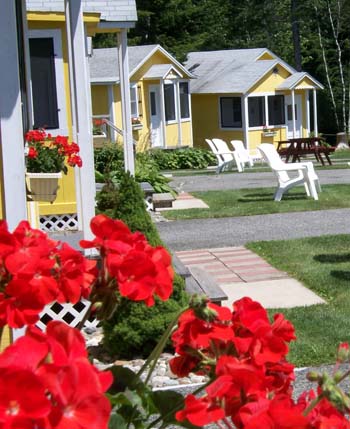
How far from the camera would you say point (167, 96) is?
123 ft

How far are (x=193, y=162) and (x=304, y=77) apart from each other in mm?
9387

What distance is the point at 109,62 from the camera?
3347 cm

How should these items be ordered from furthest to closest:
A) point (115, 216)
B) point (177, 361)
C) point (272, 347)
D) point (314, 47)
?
point (314, 47) < point (115, 216) < point (177, 361) < point (272, 347)

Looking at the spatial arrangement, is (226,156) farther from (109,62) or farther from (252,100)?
(252,100)

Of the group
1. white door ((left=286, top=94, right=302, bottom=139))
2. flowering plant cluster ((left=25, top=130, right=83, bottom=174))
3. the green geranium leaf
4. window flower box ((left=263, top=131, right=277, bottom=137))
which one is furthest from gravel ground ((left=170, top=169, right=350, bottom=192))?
the green geranium leaf

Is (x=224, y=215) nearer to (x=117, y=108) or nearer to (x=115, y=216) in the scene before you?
(x=115, y=216)

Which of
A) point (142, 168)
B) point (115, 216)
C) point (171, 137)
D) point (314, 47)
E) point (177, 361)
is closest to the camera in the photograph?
point (177, 361)

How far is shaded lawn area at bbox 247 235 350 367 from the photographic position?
614cm

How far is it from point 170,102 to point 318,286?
98.0 feet

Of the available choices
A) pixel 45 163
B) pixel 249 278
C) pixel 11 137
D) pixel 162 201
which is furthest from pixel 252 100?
pixel 11 137

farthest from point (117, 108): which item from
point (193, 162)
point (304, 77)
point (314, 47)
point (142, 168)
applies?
point (314, 47)

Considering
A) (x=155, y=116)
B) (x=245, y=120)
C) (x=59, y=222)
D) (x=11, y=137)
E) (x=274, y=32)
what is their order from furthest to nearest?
(x=274, y=32) < (x=245, y=120) < (x=155, y=116) < (x=59, y=222) < (x=11, y=137)

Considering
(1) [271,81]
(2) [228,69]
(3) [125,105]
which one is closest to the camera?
(3) [125,105]

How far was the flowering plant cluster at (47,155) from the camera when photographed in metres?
8.02
